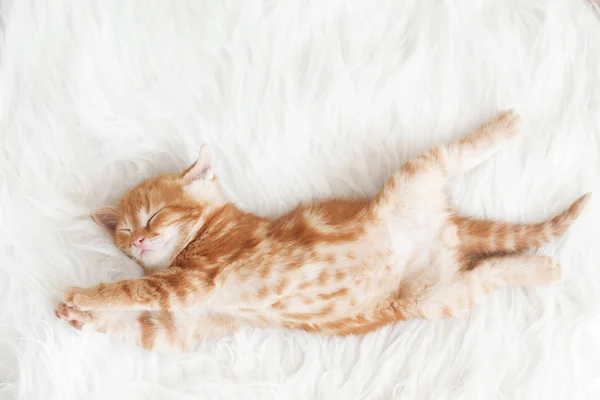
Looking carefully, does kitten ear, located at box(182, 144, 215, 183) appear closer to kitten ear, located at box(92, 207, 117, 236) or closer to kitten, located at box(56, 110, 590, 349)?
kitten, located at box(56, 110, 590, 349)

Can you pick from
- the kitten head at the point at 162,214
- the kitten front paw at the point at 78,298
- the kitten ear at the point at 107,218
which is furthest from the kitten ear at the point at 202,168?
the kitten front paw at the point at 78,298

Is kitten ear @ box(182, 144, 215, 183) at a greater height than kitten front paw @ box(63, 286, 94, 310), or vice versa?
kitten ear @ box(182, 144, 215, 183)

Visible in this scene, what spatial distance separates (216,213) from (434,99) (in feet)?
1.95

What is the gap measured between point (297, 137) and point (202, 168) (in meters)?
0.24

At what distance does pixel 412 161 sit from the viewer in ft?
3.72

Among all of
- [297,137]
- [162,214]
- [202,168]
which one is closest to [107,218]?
[162,214]

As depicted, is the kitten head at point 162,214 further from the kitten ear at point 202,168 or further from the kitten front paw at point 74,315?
the kitten front paw at point 74,315

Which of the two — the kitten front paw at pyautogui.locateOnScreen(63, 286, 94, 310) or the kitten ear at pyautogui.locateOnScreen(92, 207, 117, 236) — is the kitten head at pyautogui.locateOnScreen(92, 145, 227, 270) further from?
the kitten front paw at pyautogui.locateOnScreen(63, 286, 94, 310)

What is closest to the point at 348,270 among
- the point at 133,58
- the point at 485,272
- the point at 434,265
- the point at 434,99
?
the point at 434,265

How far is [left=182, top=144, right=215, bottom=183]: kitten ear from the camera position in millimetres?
1114

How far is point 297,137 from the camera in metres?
1.17

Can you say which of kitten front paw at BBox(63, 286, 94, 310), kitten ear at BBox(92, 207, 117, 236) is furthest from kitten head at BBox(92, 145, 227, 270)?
kitten front paw at BBox(63, 286, 94, 310)

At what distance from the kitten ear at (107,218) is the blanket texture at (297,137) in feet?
0.15

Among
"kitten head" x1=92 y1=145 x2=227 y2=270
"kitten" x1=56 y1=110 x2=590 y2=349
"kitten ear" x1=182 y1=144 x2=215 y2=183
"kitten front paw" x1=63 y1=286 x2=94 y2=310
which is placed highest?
"kitten ear" x1=182 y1=144 x2=215 y2=183
